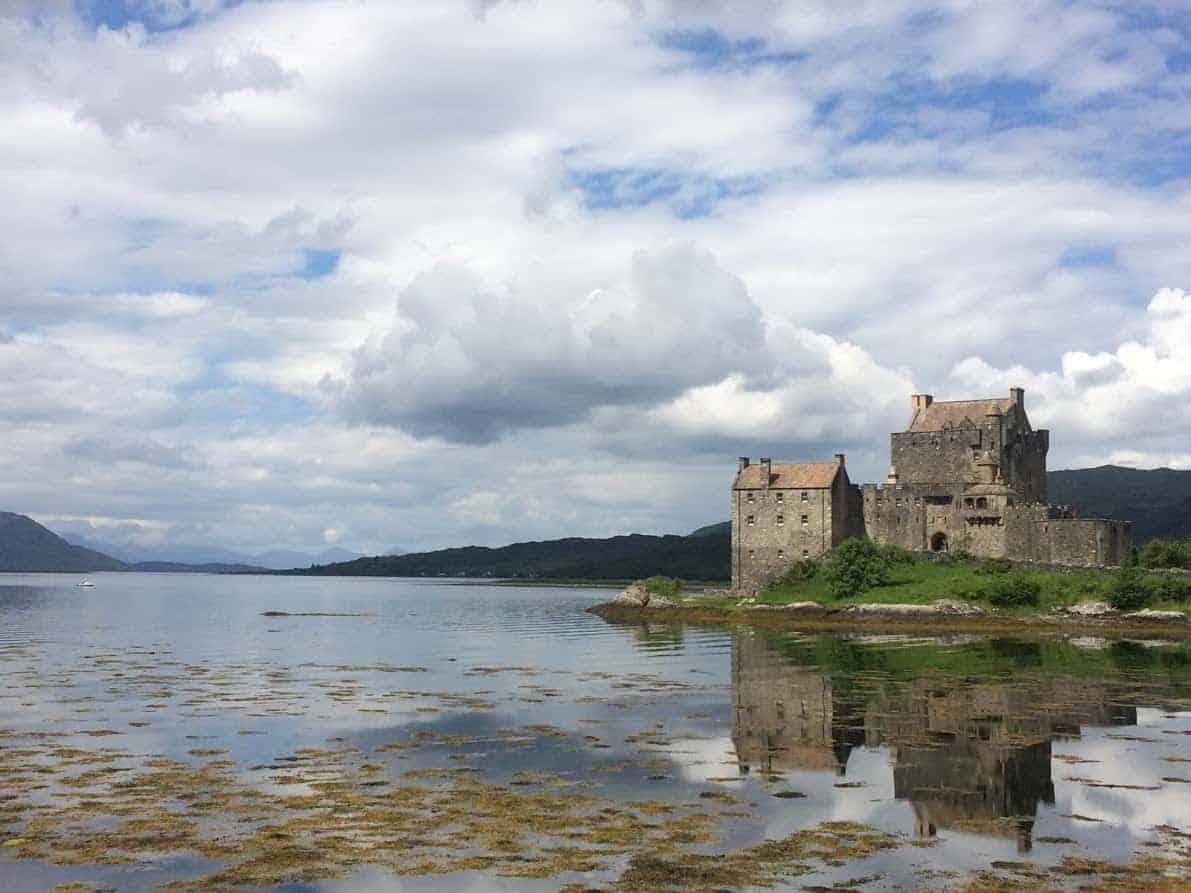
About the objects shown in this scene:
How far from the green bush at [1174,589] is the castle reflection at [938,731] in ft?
107

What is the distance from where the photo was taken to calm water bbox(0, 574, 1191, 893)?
18.3 m

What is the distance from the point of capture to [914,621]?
73.8 metres

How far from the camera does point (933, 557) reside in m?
82.2

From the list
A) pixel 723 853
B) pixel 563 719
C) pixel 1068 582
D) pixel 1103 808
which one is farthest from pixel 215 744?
pixel 1068 582

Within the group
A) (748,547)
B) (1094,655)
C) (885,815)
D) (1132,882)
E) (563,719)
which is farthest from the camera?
(748,547)

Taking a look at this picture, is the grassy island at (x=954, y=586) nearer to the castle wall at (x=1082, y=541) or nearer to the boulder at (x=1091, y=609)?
the boulder at (x=1091, y=609)

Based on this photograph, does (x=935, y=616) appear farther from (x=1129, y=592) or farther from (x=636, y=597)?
(x=636, y=597)

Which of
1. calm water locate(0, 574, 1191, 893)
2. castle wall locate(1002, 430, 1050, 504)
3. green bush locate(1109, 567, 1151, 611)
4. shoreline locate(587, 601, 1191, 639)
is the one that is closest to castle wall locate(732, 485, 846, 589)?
shoreline locate(587, 601, 1191, 639)

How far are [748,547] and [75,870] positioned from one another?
75544mm

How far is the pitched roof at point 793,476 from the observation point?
3445 inches

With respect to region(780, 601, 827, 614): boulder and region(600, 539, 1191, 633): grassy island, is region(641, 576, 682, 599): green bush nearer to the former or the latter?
region(600, 539, 1191, 633): grassy island

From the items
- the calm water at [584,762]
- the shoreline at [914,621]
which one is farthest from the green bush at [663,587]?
the calm water at [584,762]

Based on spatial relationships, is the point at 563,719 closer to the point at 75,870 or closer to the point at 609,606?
the point at 75,870

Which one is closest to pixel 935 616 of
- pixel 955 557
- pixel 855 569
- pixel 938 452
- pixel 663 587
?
pixel 855 569
